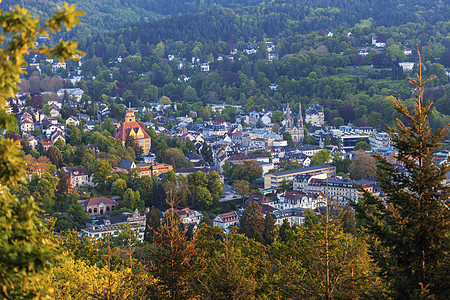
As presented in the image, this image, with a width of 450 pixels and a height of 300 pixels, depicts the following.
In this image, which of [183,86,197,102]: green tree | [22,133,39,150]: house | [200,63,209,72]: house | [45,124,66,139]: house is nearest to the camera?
[22,133,39,150]: house

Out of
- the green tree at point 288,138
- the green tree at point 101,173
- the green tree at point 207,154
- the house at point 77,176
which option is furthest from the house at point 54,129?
the green tree at point 288,138

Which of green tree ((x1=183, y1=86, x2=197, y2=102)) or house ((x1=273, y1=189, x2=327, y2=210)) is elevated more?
green tree ((x1=183, y1=86, x2=197, y2=102))

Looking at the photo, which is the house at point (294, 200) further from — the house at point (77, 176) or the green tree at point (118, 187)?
the house at point (77, 176)

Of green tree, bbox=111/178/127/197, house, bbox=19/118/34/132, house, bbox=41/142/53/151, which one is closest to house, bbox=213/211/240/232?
green tree, bbox=111/178/127/197

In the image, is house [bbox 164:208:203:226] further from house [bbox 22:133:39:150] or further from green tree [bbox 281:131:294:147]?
green tree [bbox 281:131:294:147]

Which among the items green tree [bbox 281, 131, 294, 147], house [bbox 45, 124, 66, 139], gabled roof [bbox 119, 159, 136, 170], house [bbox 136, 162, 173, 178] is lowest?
green tree [bbox 281, 131, 294, 147]

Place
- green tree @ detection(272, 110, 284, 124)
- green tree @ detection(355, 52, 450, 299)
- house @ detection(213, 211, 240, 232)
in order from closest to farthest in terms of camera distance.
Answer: green tree @ detection(355, 52, 450, 299), house @ detection(213, 211, 240, 232), green tree @ detection(272, 110, 284, 124)

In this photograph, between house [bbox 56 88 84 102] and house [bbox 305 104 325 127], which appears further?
house [bbox 56 88 84 102]

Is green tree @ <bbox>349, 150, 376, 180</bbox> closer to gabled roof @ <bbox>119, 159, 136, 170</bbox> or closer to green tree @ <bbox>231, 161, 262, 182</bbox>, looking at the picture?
green tree @ <bbox>231, 161, 262, 182</bbox>
